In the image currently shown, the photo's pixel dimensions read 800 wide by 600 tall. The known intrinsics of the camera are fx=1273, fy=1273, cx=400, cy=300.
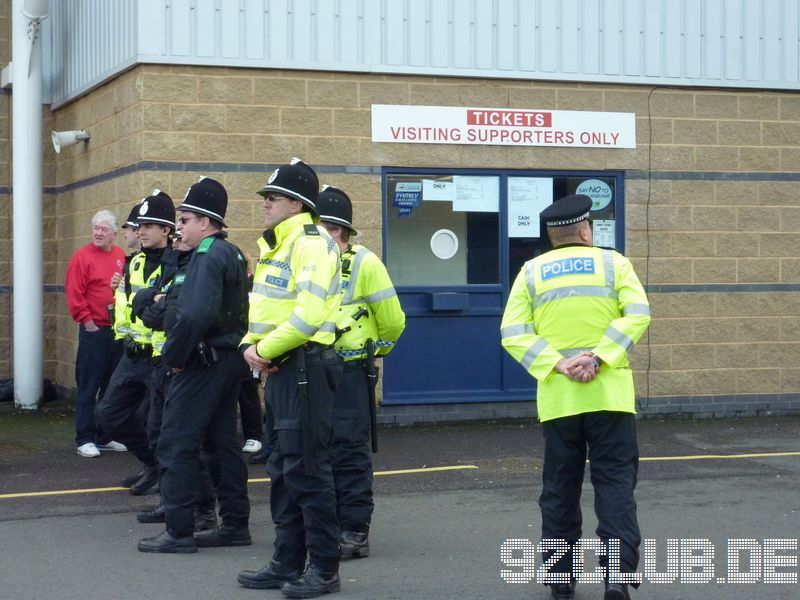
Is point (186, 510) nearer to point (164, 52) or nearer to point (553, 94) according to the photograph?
point (164, 52)

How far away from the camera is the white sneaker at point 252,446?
10.6 metres

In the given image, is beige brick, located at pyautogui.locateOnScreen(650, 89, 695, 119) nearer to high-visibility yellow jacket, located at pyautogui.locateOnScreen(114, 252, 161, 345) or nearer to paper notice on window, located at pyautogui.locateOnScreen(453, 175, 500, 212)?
paper notice on window, located at pyautogui.locateOnScreen(453, 175, 500, 212)

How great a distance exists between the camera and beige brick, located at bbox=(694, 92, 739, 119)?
42.8 ft

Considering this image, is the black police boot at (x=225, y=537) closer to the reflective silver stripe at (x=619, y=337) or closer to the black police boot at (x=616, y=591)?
the black police boot at (x=616, y=591)

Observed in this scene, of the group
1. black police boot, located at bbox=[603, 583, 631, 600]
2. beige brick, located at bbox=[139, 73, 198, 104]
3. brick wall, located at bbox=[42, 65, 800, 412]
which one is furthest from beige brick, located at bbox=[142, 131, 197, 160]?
black police boot, located at bbox=[603, 583, 631, 600]

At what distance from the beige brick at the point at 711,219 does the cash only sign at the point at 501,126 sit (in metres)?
0.98

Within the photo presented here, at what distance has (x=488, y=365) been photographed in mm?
12625

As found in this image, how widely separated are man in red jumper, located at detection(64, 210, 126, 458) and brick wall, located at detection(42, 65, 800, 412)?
0.90 meters

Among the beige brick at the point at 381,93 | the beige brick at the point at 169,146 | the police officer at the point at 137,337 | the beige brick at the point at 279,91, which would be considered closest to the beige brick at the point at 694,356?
the beige brick at the point at 381,93

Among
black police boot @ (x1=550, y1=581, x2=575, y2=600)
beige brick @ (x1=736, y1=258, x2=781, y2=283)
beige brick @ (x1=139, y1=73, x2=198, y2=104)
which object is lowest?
black police boot @ (x1=550, y1=581, x2=575, y2=600)

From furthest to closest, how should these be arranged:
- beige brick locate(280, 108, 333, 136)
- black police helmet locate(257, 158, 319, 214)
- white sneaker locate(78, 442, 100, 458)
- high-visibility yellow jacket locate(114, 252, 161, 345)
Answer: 1. beige brick locate(280, 108, 333, 136)
2. white sneaker locate(78, 442, 100, 458)
3. high-visibility yellow jacket locate(114, 252, 161, 345)
4. black police helmet locate(257, 158, 319, 214)


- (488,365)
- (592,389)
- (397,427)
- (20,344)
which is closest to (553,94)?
(488,365)

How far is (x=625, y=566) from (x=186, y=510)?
2.60m

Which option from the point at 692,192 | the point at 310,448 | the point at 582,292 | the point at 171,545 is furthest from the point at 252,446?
the point at 692,192
